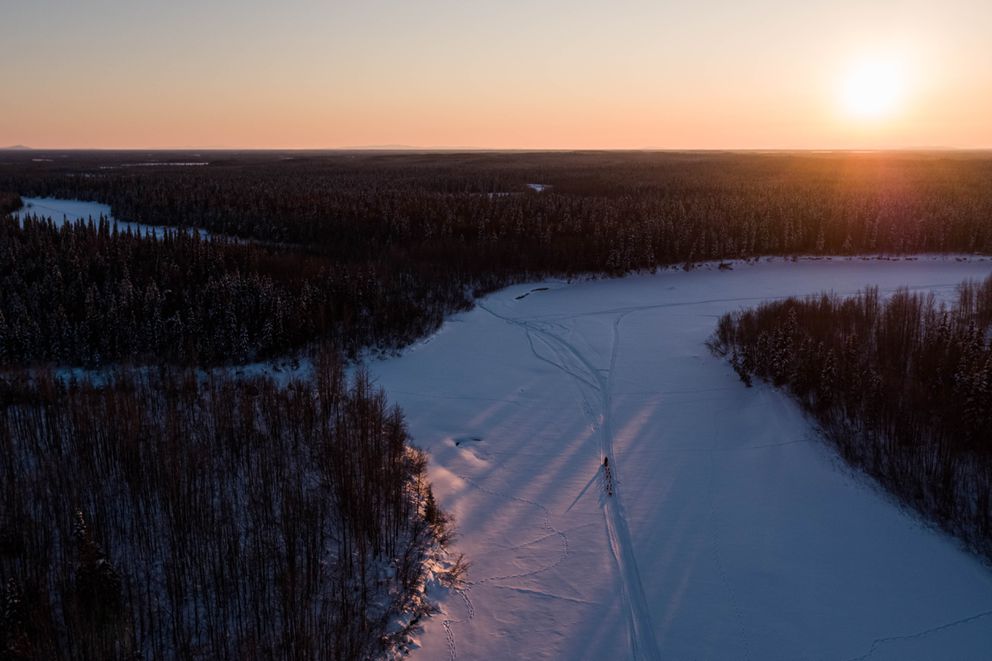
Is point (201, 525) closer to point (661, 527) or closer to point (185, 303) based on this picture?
point (661, 527)

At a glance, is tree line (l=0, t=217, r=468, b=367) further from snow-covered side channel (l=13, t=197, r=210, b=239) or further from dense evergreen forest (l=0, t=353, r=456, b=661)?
snow-covered side channel (l=13, t=197, r=210, b=239)

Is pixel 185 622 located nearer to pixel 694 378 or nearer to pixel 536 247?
pixel 694 378

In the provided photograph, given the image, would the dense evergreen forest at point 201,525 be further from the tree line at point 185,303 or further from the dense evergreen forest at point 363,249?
the dense evergreen forest at point 363,249

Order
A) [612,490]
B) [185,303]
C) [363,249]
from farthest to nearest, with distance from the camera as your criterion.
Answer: [363,249] → [185,303] → [612,490]

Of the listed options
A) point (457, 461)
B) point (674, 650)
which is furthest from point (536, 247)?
point (674, 650)

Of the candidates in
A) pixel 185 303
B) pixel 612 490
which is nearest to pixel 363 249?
pixel 185 303

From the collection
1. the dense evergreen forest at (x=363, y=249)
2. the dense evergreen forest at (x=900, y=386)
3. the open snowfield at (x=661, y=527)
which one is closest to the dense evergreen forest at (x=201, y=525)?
the open snowfield at (x=661, y=527)

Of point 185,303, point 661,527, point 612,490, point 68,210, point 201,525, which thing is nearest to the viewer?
point 201,525

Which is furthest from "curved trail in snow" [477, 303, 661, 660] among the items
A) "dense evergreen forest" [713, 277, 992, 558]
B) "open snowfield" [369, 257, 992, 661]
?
"dense evergreen forest" [713, 277, 992, 558]
